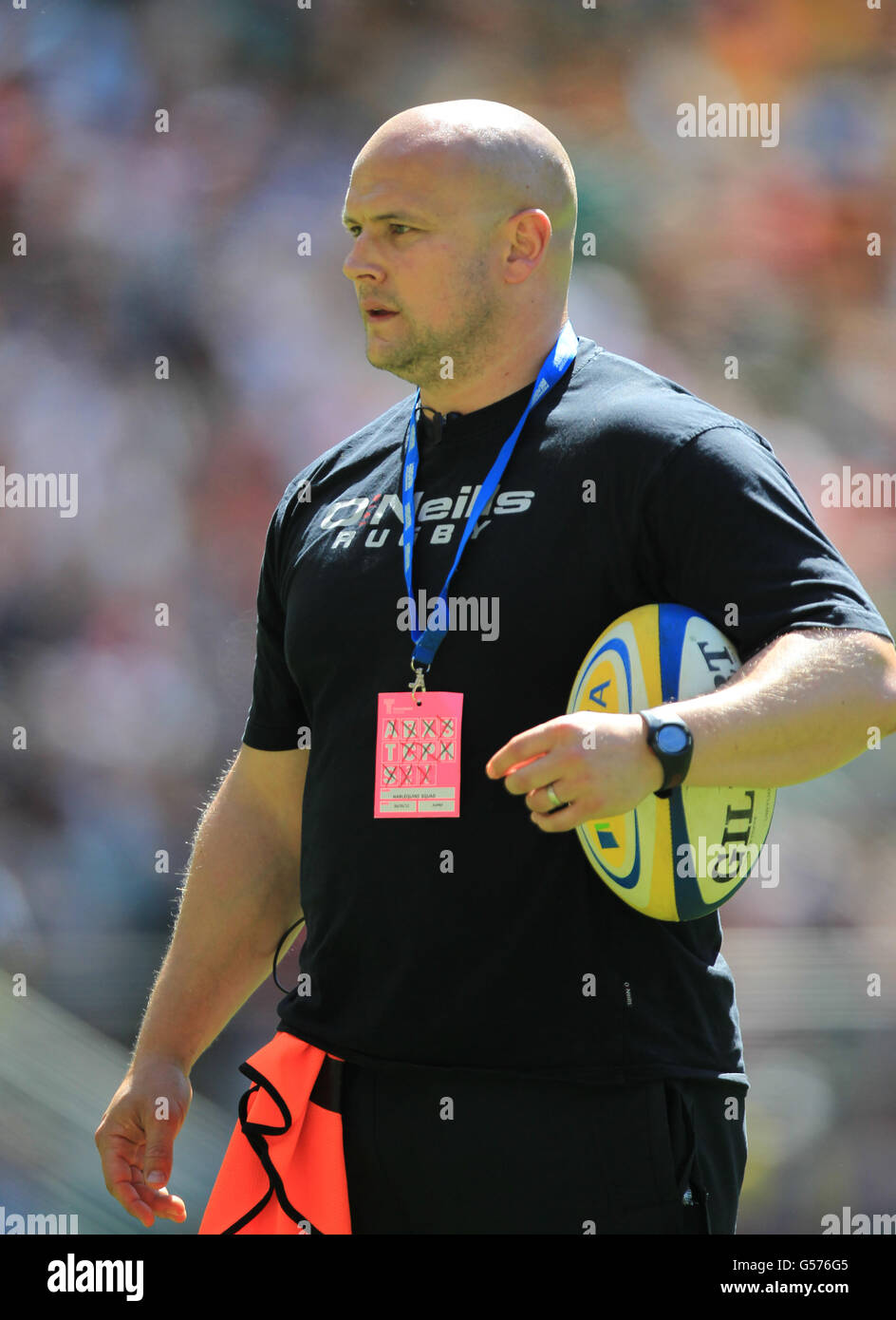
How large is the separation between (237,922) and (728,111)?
3127 mm

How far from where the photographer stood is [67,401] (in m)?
4.52

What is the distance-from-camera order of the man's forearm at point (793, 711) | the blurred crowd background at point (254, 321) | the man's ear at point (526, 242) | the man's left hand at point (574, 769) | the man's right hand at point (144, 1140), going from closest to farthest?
the man's left hand at point (574, 769)
the man's forearm at point (793, 711)
the man's right hand at point (144, 1140)
the man's ear at point (526, 242)
the blurred crowd background at point (254, 321)

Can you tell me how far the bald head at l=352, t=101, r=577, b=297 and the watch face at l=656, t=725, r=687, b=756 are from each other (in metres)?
0.95

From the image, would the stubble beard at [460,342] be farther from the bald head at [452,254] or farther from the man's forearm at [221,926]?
the man's forearm at [221,926]

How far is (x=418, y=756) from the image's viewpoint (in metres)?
1.97

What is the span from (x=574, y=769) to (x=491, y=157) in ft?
3.73

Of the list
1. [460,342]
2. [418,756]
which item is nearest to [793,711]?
[418,756]

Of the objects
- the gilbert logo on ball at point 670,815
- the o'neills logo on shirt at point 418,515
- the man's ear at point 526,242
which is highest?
the man's ear at point 526,242

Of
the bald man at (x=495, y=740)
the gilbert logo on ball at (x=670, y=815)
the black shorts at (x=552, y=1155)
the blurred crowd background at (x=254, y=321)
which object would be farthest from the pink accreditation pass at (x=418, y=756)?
the blurred crowd background at (x=254, y=321)

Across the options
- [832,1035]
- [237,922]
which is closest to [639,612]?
[237,922]

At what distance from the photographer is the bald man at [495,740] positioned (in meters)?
1.81

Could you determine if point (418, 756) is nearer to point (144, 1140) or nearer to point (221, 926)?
point (221, 926)

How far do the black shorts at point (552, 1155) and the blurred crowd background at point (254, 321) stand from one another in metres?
2.34

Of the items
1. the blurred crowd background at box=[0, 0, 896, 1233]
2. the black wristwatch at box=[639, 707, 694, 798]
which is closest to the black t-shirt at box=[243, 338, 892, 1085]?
the black wristwatch at box=[639, 707, 694, 798]
